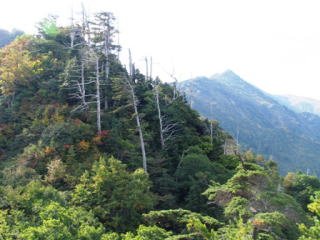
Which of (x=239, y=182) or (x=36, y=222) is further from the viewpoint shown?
(x=239, y=182)

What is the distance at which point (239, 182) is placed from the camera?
13.4 meters

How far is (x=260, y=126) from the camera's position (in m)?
163

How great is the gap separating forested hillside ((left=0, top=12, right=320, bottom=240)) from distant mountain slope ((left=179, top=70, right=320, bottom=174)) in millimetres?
72183

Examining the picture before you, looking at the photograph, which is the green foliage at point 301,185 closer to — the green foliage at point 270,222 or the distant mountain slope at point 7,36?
the green foliage at point 270,222

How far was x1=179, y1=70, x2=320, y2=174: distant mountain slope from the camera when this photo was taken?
416 feet

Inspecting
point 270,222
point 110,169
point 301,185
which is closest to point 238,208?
point 270,222

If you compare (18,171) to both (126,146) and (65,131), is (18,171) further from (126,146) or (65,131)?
(126,146)

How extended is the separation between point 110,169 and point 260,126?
160 metres

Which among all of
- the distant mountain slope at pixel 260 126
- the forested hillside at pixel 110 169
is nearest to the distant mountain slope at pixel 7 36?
the forested hillside at pixel 110 169

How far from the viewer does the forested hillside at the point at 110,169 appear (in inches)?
409

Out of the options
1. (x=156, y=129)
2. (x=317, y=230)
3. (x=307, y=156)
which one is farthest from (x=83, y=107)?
(x=307, y=156)

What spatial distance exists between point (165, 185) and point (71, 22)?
79.9 ft

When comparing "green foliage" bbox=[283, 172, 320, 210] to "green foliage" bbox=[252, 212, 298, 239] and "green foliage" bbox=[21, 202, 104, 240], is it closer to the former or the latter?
"green foliage" bbox=[252, 212, 298, 239]

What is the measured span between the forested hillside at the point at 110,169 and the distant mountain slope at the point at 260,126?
7218cm
